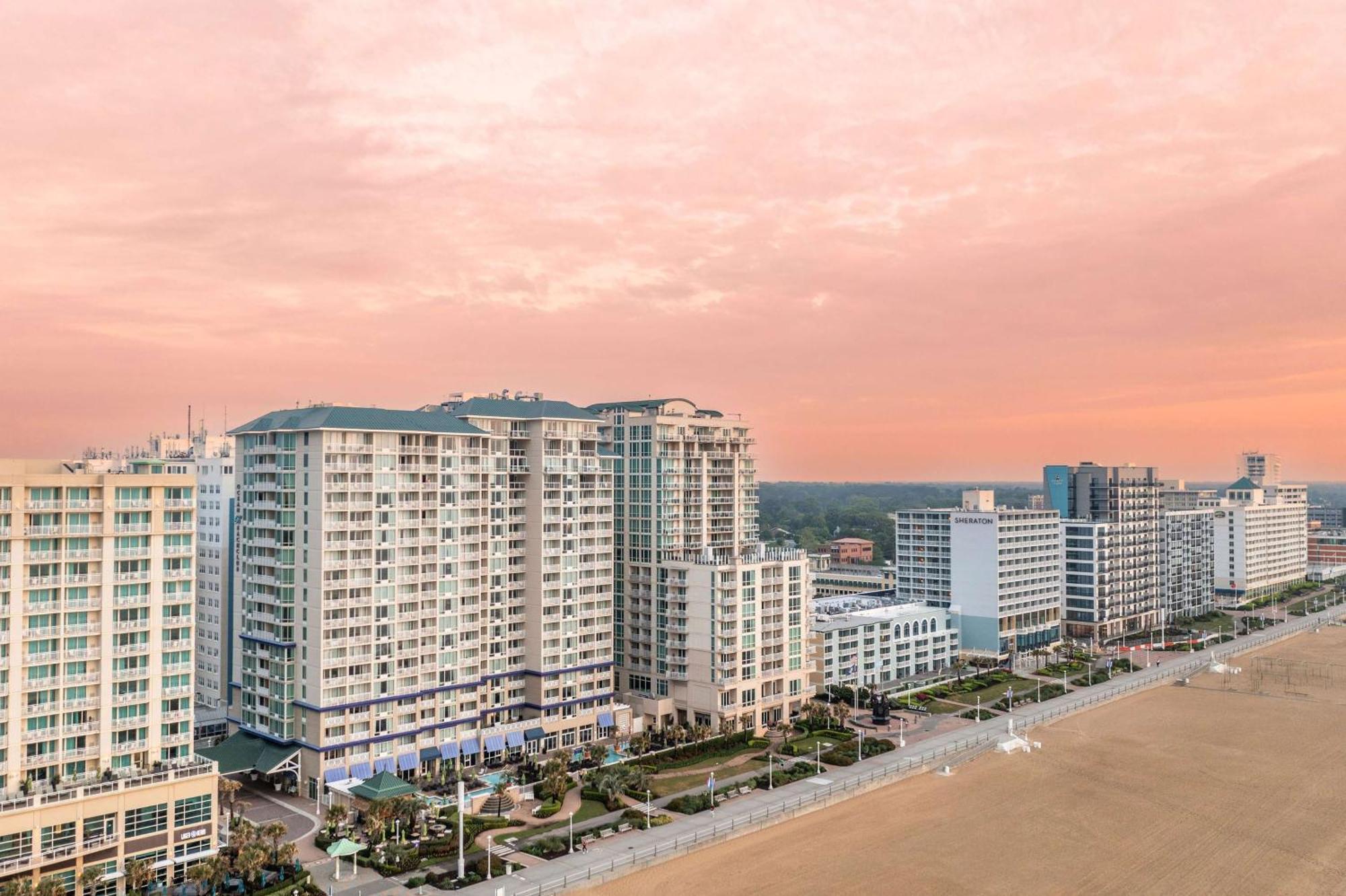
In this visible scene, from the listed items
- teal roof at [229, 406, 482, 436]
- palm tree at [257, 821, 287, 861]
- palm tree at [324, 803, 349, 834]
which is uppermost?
teal roof at [229, 406, 482, 436]

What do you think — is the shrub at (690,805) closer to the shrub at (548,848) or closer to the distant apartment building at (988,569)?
the shrub at (548,848)

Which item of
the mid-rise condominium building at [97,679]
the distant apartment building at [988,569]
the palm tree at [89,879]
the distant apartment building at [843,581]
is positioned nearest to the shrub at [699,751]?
the mid-rise condominium building at [97,679]

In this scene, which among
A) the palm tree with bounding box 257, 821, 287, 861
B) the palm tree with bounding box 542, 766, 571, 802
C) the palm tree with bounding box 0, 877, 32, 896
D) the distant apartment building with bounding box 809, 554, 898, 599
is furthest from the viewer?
the distant apartment building with bounding box 809, 554, 898, 599

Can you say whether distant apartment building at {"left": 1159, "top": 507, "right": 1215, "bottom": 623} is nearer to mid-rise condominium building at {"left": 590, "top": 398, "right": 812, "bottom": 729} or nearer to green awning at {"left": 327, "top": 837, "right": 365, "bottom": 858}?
mid-rise condominium building at {"left": 590, "top": 398, "right": 812, "bottom": 729}

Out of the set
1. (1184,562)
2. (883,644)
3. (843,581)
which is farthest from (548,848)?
(1184,562)

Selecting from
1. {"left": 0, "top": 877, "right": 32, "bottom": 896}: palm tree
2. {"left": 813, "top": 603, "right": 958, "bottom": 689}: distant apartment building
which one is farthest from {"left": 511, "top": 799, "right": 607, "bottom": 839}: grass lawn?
{"left": 813, "top": 603, "right": 958, "bottom": 689}: distant apartment building

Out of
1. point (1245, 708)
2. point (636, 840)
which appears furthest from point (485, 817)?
point (1245, 708)
